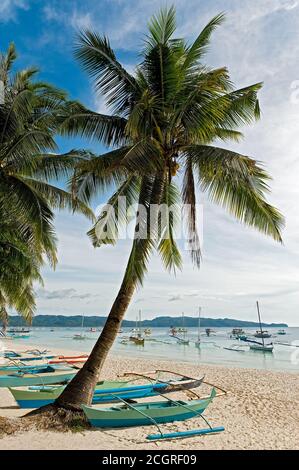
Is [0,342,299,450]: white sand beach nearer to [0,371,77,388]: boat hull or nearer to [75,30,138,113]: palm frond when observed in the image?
[0,371,77,388]: boat hull

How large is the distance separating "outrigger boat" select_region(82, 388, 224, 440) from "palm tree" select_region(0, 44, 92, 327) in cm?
450

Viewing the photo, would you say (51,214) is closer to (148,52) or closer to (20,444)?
(148,52)

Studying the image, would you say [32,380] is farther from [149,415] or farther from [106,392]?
[149,415]

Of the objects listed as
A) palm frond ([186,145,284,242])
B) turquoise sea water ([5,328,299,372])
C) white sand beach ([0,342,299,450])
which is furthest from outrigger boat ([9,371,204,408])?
turquoise sea water ([5,328,299,372])

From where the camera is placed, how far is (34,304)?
16656 millimetres

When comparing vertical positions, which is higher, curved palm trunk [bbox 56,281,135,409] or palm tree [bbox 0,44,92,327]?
palm tree [bbox 0,44,92,327]

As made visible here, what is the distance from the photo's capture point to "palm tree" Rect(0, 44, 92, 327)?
995 cm

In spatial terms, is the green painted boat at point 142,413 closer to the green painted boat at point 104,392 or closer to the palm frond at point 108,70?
the green painted boat at point 104,392

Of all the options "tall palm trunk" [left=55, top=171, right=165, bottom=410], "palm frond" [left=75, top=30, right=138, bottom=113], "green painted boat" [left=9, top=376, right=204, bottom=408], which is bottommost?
"green painted boat" [left=9, top=376, right=204, bottom=408]

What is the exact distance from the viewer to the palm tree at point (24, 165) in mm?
9945

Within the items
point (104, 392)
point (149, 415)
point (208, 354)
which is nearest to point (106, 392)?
point (104, 392)

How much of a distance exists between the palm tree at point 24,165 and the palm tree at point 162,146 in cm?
130
